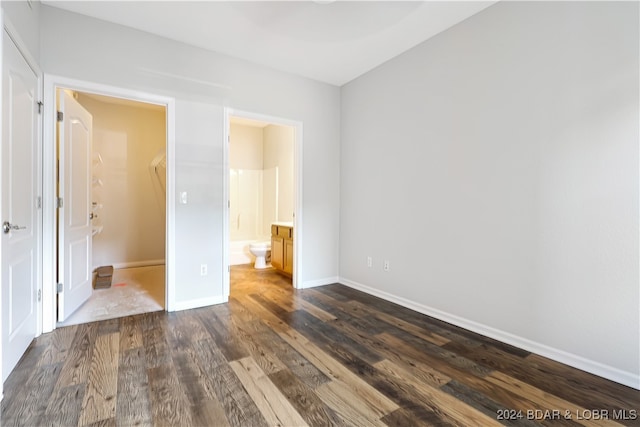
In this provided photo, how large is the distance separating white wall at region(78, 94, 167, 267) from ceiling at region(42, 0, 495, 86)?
8.73 ft

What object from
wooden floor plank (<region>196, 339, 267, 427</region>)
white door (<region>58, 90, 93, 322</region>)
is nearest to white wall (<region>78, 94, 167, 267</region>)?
white door (<region>58, 90, 93, 322</region>)

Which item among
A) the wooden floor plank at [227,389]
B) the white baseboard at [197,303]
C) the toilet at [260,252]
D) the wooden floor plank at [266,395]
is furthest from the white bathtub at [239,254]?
the wooden floor plank at [266,395]

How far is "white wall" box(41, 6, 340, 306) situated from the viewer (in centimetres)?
259

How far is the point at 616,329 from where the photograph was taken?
1843 mm

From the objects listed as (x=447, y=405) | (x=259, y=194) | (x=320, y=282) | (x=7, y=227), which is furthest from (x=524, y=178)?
(x=259, y=194)

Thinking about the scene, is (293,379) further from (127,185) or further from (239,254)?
(127,185)

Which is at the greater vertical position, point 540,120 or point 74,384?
point 540,120

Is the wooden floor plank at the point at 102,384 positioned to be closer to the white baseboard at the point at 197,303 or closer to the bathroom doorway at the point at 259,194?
the white baseboard at the point at 197,303

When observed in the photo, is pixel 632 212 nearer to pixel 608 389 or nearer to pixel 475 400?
pixel 608 389

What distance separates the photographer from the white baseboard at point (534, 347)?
1.82 m

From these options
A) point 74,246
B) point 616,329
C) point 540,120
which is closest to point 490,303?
point 616,329

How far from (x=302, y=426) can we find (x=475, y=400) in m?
0.95

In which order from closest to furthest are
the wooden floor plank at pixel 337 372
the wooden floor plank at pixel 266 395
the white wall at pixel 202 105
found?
the wooden floor plank at pixel 266 395, the wooden floor plank at pixel 337 372, the white wall at pixel 202 105

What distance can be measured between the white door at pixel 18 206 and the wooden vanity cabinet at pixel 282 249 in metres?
2.58
